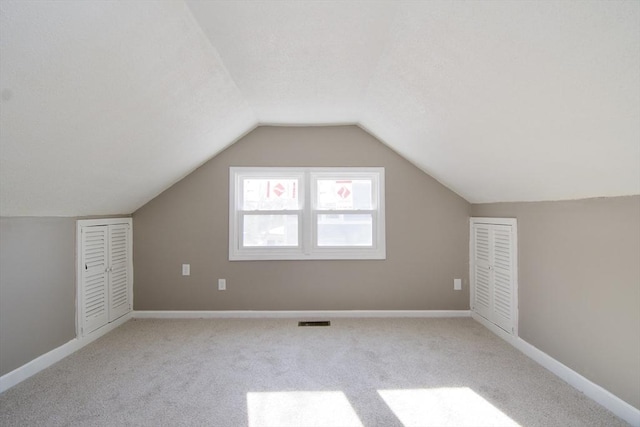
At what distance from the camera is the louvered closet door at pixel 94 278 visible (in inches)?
115

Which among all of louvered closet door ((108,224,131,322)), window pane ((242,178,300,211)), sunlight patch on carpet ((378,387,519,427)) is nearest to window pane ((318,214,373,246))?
window pane ((242,178,300,211))

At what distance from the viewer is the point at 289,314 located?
144 inches

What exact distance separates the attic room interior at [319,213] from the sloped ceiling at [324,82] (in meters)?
0.01

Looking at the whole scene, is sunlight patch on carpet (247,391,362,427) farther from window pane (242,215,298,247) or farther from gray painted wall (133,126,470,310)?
window pane (242,215,298,247)

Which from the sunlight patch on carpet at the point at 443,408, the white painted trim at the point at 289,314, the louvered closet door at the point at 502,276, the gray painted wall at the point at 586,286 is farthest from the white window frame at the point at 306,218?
the sunlight patch on carpet at the point at 443,408

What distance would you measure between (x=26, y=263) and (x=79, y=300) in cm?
62

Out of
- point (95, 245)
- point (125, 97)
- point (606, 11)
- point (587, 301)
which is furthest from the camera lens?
point (95, 245)

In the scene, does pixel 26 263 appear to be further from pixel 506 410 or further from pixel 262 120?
pixel 506 410

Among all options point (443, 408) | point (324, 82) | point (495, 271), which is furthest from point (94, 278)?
point (495, 271)

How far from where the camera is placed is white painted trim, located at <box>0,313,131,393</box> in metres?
2.20

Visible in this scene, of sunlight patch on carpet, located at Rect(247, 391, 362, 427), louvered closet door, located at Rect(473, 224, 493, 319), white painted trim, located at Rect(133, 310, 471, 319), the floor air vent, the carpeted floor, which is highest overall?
louvered closet door, located at Rect(473, 224, 493, 319)

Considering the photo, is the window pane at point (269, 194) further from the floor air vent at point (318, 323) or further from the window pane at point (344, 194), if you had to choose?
the floor air vent at point (318, 323)

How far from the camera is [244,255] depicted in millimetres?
3664

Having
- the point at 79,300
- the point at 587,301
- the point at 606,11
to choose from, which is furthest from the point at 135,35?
the point at 587,301
